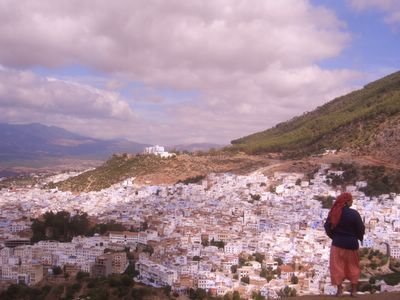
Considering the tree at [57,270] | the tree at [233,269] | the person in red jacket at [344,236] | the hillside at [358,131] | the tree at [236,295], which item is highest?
the hillside at [358,131]

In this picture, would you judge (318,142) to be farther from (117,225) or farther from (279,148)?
(117,225)

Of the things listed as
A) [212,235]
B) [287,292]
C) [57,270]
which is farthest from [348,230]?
[212,235]

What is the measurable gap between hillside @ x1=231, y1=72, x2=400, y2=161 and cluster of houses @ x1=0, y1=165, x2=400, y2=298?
Result: 4.91 m

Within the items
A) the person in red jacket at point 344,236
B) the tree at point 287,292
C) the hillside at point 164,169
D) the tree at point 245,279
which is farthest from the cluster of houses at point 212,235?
the person in red jacket at point 344,236

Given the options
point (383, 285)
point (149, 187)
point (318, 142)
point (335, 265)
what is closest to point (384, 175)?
point (318, 142)

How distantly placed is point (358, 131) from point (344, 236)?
1490 inches

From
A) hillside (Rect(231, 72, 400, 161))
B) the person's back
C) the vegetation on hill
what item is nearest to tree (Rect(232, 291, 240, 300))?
the person's back

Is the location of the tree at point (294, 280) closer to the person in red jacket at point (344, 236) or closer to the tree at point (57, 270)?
the tree at point (57, 270)

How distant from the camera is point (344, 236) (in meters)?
6.69

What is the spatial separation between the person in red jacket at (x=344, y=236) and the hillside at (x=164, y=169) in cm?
3619

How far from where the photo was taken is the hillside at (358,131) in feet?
130

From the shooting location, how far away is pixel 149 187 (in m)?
41.1

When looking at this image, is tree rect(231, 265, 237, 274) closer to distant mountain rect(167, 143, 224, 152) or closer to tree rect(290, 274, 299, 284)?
tree rect(290, 274, 299, 284)

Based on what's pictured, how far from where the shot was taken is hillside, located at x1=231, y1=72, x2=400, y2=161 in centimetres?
3962
